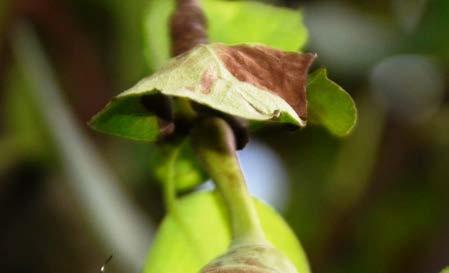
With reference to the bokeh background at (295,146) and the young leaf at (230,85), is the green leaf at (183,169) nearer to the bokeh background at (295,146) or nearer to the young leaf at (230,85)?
the young leaf at (230,85)

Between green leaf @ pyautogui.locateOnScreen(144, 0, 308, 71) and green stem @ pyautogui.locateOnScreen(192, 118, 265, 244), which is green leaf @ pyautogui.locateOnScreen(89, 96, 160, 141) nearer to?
green stem @ pyautogui.locateOnScreen(192, 118, 265, 244)

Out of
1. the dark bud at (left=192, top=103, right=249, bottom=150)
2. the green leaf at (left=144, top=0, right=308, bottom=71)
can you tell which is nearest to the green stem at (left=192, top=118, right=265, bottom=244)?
the dark bud at (left=192, top=103, right=249, bottom=150)

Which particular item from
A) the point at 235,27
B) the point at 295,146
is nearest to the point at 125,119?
the point at 235,27

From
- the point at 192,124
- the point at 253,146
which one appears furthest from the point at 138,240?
the point at 192,124

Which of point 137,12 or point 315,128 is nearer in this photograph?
point 137,12

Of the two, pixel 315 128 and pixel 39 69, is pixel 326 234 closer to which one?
pixel 315 128

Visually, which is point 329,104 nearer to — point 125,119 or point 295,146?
point 125,119
